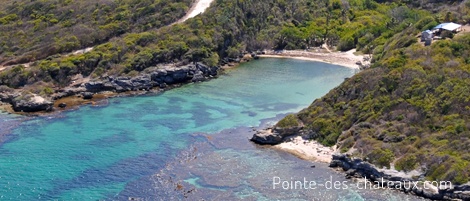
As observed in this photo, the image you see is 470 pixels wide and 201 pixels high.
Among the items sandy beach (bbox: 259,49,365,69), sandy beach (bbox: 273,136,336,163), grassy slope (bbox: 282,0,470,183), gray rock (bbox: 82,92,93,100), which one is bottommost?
sandy beach (bbox: 273,136,336,163)

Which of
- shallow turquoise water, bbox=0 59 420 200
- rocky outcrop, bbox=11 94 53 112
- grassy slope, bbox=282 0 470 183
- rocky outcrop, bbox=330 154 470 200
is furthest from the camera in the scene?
rocky outcrop, bbox=11 94 53 112

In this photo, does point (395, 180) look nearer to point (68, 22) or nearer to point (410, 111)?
point (410, 111)

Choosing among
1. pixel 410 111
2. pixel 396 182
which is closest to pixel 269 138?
pixel 410 111

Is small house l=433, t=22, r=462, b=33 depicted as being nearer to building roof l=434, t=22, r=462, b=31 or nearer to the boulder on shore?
building roof l=434, t=22, r=462, b=31

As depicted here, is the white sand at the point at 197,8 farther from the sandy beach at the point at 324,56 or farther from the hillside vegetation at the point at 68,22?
the sandy beach at the point at 324,56

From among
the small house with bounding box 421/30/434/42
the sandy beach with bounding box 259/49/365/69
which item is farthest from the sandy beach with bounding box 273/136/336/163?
the sandy beach with bounding box 259/49/365/69

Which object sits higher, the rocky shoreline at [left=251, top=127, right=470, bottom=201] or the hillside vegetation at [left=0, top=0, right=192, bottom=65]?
the hillside vegetation at [left=0, top=0, right=192, bottom=65]

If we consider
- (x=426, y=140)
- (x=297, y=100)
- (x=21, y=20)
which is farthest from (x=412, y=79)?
(x=21, y=20)

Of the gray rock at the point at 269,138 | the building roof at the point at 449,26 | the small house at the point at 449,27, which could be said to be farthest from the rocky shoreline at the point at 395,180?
the building roof at the point at 449,26

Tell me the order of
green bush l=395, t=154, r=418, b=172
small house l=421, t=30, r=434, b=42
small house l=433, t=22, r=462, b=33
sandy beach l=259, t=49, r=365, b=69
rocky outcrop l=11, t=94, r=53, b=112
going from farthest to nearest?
sandy beach l=259, t=49, r=365, b=69 → rocky outcrop l=11, t=94, r=53, b=112 → small house l=433, t=22, r=462, b=33 → small house l=421, t=30, r=434, b=42 → green bush l=395, t=154, r=418, b=172

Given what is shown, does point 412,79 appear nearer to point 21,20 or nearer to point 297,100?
point 297,100
